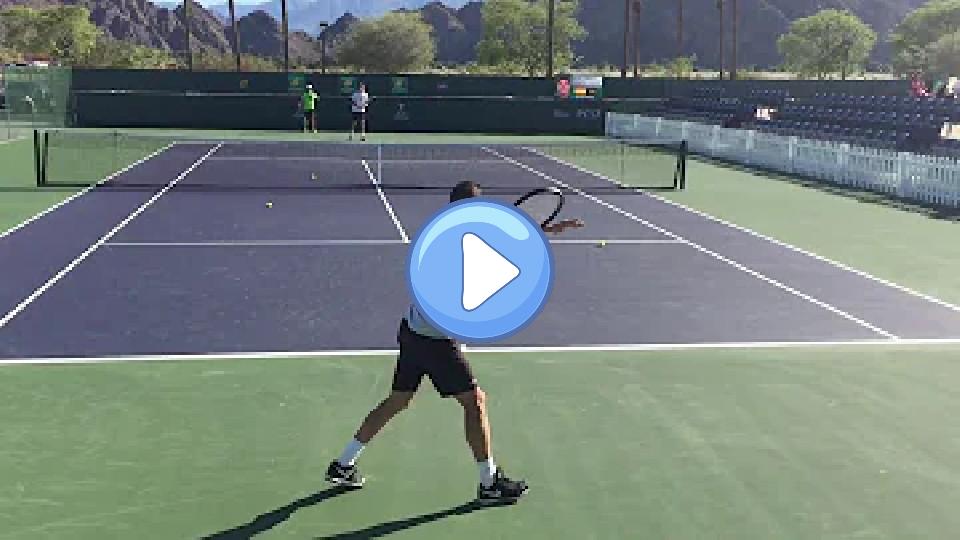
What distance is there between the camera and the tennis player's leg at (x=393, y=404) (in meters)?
6.17

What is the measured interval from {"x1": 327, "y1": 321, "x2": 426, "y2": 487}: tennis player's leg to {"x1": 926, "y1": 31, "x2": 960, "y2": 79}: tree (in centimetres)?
9869

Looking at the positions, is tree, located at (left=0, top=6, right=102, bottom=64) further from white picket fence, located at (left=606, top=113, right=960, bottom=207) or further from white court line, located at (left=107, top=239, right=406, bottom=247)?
white court line, located at (left=107, top=239, right=406, bottom=247)

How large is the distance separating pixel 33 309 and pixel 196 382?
11.5 feet

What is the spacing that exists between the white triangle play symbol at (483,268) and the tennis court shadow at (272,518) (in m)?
2.22

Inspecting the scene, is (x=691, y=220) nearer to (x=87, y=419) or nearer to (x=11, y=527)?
(x=87, y=419)

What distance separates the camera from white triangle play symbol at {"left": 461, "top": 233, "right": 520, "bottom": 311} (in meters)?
4.73

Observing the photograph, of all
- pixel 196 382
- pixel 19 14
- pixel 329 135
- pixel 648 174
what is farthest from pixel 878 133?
pixel 19 14

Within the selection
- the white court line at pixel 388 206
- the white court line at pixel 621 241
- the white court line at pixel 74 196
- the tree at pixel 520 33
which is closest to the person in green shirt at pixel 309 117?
the white court line at pixel 74 196

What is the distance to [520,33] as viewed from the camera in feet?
369

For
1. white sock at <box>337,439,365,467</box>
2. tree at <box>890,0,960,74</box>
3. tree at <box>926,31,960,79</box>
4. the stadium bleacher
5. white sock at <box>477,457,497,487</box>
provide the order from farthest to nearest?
tree at <box>890,0,960,74</box>
tree at <box>926,31,960,79</box>
the stadium bleacher
white sock at <box>337,439,365,467</box>
white sock at <box>477,457,497,487</box>

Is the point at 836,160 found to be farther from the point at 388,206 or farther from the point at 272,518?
the point at 272,518

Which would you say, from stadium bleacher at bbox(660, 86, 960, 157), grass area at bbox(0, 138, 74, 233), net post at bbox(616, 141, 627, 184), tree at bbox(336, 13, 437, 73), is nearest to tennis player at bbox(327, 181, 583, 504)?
grass area at bbox(0, 138, 74, 233)
